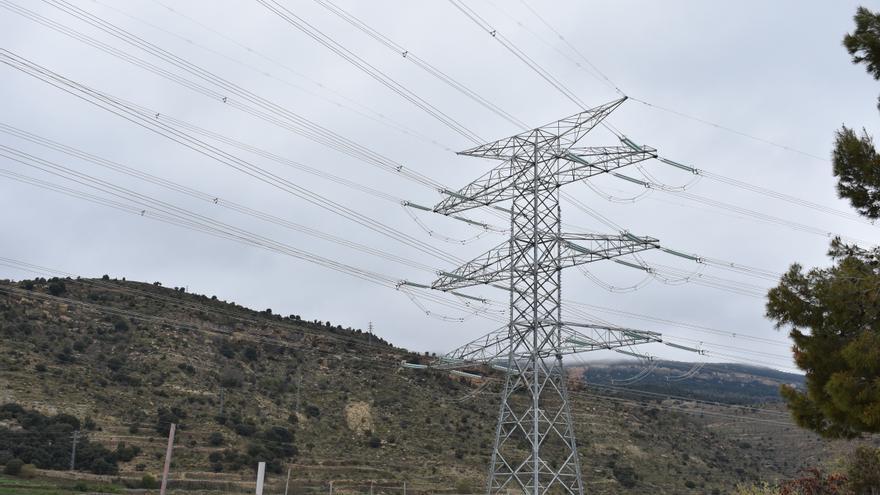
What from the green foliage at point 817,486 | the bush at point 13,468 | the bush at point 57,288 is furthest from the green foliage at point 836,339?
the bush at point 57,288

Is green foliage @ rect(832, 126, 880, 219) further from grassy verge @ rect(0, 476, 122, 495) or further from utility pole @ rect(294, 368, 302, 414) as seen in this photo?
utility pole @ rect(294, 368, 302, 414)

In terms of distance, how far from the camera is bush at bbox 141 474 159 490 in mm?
38438

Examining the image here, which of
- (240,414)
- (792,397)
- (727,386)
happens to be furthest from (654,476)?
(727,386)

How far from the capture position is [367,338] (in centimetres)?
8306

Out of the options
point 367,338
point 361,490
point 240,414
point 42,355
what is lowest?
point 361,490

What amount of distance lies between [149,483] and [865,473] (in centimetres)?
3210

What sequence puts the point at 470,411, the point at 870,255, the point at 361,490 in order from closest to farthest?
A: the point at 870,255
the point at 361,490
the point at 470,411

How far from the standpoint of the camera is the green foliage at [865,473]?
68.9 feet

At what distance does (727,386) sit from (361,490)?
15151 cm

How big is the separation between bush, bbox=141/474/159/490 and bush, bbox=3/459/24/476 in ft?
19.0

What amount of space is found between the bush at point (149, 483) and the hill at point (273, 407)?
119cm

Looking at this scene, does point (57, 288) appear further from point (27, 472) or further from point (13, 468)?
point (13, 468)

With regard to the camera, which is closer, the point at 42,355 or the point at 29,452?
the point at 29,452

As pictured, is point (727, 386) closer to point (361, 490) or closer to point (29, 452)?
point (361, 490)
